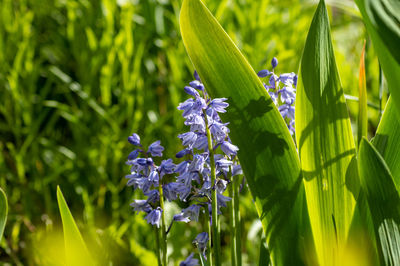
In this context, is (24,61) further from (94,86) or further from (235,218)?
(235,218)

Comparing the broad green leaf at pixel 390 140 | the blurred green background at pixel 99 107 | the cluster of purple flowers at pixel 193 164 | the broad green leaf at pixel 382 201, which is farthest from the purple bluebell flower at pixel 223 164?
the blurred green background at pixel 99 107

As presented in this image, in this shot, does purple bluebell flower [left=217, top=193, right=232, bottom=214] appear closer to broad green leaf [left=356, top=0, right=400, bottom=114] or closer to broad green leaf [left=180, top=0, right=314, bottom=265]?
broad green leaf [left=180, top=0, right=314, bottom=265]

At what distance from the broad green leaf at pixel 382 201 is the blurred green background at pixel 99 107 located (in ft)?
2.56

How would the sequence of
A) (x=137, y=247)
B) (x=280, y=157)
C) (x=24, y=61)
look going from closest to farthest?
1. (x=280, y=157)
2. (x=137, y=247)
3. (x=24, y=61)

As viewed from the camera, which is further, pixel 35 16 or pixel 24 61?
pixel 35 16

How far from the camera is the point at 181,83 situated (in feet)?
6.70

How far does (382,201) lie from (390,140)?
17cm

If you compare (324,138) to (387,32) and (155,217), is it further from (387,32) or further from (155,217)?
(155,217)

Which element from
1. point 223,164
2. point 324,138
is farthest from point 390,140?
point 223,164

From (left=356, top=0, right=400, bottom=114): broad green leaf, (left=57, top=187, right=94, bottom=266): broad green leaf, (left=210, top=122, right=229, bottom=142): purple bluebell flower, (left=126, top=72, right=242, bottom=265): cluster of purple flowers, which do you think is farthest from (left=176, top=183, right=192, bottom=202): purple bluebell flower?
(left=356, top=0, right=400, bottom=114): broad green leaf

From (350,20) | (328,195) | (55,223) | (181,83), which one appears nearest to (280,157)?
(328,195)

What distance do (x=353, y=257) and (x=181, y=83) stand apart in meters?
1.23

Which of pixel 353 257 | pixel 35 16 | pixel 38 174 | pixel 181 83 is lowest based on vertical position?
pixel 353 257

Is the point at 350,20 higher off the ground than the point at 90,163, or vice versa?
the point at 350,20
